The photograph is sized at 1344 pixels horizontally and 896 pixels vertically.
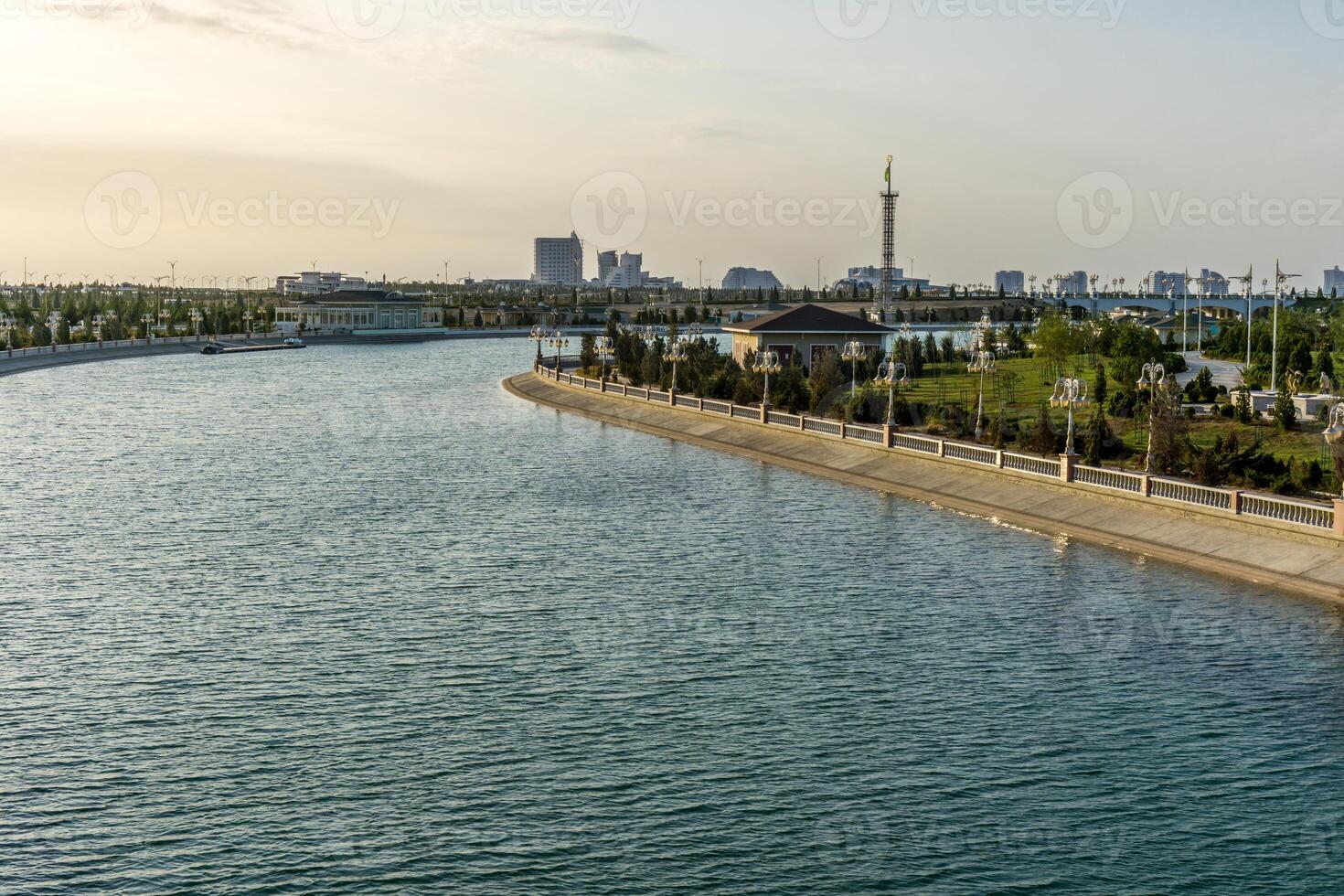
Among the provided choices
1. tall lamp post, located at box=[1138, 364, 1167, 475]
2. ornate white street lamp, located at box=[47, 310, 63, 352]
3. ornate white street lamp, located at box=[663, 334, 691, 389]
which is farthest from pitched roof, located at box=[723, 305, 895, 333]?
ornate white street lamp, located at box=[47, 310, 63, 352]

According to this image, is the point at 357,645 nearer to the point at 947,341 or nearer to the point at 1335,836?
the point at 1335,836

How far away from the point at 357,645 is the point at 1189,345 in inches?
5482

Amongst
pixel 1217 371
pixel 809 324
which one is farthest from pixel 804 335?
pixel 1217 371

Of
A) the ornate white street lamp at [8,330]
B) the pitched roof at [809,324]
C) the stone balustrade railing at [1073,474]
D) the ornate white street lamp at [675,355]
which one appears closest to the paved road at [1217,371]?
the pitched roof at [809,324]

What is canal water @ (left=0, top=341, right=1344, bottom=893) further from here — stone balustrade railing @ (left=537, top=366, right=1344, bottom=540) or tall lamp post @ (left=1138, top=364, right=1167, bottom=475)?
tall lamp post @ (left=1138, top=364, right=1167, bottom=475)

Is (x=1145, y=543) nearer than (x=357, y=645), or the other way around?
(x=357, y=645)

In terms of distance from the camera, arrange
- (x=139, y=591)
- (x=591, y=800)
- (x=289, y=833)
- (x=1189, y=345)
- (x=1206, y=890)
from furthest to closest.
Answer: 1. (x=1189, y=345)
2. (x=139, y=591)
3. (x=591, y=800)
4. (x=289, y=833)
5. (x=1206, y=890)

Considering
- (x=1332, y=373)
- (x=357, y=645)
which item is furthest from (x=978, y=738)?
(x=1332, y=373)

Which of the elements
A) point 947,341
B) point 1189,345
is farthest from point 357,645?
point 1189,345

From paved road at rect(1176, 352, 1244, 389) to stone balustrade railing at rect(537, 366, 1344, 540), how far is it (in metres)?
30.4

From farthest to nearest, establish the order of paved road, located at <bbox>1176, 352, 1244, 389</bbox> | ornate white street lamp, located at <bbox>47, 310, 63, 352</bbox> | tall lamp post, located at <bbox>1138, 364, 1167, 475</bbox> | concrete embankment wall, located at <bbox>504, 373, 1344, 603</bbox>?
ornate white street lamp, located at <bbox>47, 310, 63, 352</bbox>
paved road, located at <bbox>1176, 352, 1244, 389</bbox>
tall lamp post, located at <bbox>1138, 364, 1167, 475</bbox>
concrete embankment wall, located at <bbox>504, 373, 1344, 603</bbox>

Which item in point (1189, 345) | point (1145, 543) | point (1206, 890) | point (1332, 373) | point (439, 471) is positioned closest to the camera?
point (1206, 890)

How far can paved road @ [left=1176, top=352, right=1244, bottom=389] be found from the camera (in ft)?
314

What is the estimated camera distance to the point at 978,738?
92.3 ft
